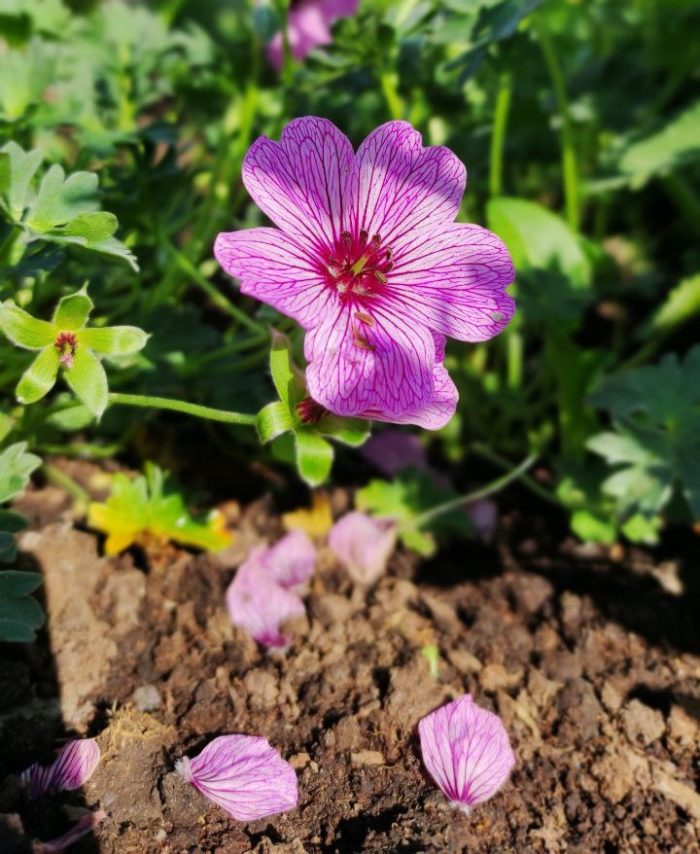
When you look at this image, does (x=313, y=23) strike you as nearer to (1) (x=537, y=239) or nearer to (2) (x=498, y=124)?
(2) (x=498, y=124)

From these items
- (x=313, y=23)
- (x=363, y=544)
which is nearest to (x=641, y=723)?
(x=363, y=544)

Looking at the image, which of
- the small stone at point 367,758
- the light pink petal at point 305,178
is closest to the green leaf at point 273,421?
the light pink petal at point 305,178

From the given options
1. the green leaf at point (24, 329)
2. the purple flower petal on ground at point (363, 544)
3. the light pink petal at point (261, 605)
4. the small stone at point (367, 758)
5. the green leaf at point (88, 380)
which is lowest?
the purple flower petal on ground at point (363, 544)

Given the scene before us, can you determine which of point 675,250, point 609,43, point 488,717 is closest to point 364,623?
point 488,717

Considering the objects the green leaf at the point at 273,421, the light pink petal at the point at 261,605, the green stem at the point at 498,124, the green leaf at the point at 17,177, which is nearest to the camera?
the green leaf at the point at 273,421

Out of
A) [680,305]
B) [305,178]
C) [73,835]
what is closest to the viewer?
[73,835]

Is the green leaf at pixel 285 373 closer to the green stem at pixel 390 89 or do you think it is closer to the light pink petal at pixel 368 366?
the light pink petal at pixel 368 366
